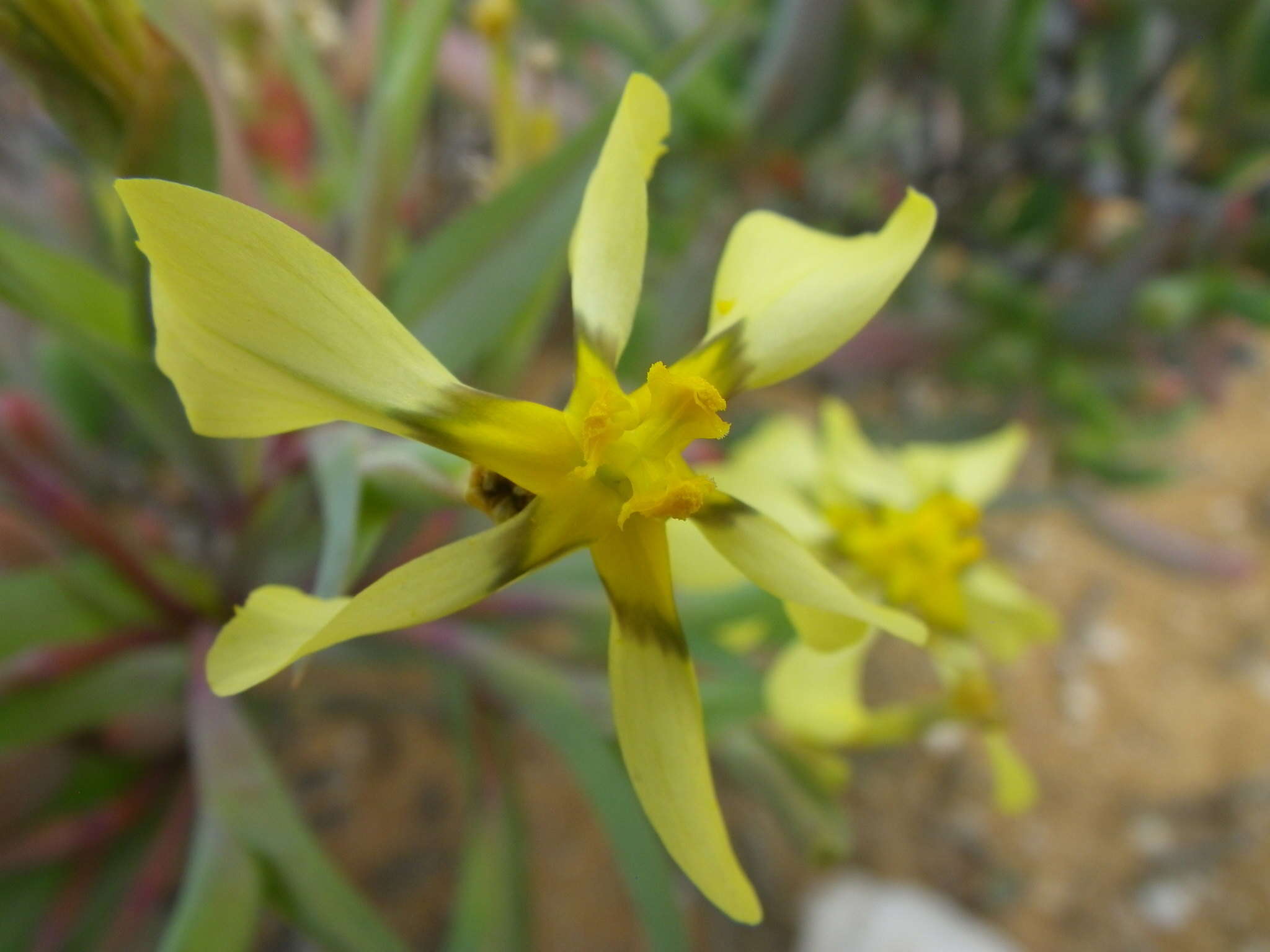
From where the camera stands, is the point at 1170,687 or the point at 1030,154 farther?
the point at 1170,687

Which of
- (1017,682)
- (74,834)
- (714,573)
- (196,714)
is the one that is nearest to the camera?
(714,573)

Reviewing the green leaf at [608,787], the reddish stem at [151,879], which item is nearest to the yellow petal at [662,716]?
the green leaf at [608,787]

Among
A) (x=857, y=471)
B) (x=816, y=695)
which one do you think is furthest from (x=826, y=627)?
(x=857, y=471)

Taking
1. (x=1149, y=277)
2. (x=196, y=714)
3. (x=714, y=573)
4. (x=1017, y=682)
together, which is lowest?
(x=196, y=714)

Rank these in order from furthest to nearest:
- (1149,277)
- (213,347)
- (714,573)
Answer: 1. (1149,277)
2. (714,573)
3. (213,347)

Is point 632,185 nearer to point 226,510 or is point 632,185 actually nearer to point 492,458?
point 492,458

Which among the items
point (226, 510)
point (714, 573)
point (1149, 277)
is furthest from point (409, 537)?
point (1149, 277)
